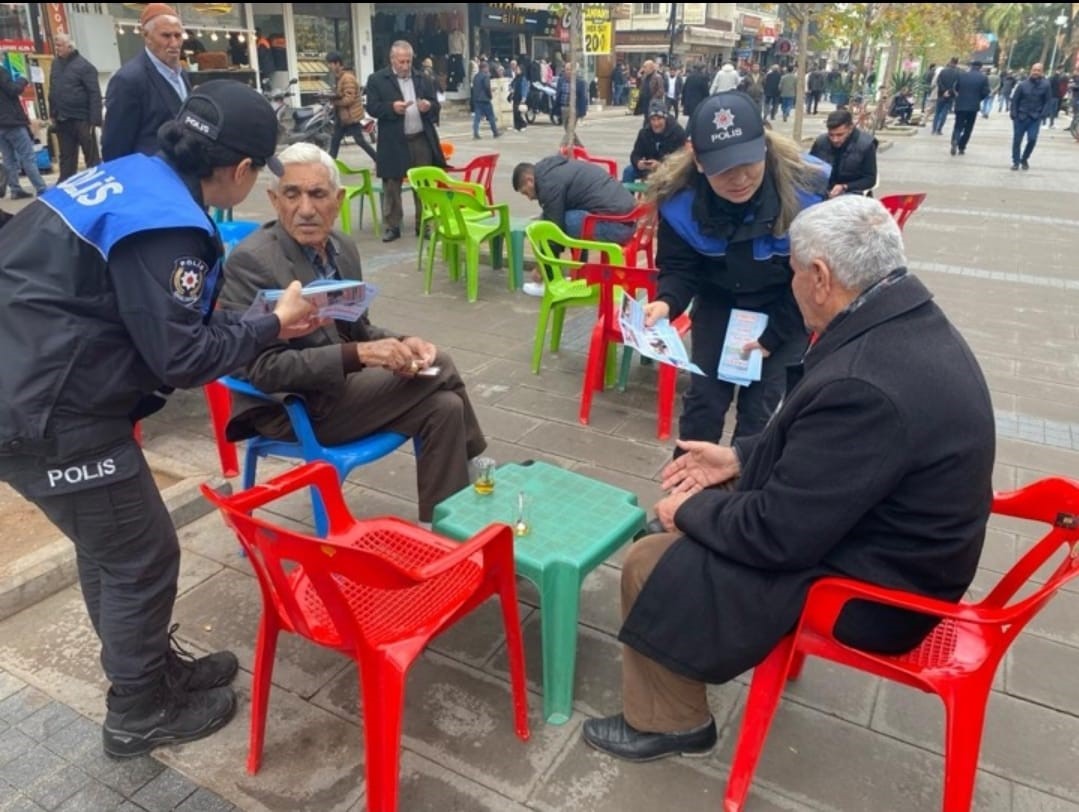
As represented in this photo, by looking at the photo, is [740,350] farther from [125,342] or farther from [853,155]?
[853,155]

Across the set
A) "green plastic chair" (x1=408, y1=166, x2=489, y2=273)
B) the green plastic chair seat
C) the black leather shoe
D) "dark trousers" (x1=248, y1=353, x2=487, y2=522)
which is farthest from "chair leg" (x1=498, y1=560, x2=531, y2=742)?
"green plastic chair" (x1=408, y1=166, x2=489, y2=273)

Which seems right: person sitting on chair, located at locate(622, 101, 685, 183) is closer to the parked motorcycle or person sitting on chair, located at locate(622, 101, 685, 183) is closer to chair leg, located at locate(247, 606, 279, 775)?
chair leg, located at locate(247, 606, 279, 775)

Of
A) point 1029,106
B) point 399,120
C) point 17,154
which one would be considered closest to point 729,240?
point 399,120

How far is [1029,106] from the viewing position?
46.1ft

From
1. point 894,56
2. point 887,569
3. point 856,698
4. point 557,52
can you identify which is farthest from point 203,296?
point 557,52

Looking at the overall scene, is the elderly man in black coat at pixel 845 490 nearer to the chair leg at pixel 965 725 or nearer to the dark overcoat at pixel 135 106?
the chair leg at pixel 965 725

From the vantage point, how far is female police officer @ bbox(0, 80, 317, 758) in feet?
5.86

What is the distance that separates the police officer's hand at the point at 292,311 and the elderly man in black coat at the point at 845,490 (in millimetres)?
1105

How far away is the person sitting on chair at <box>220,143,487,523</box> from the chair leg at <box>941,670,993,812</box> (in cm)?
171

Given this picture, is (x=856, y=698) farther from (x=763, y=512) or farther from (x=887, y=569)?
(x=763, y=512)

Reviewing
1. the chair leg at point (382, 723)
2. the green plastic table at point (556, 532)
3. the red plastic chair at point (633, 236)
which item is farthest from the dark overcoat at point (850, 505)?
the red plastic chair at point (633, 236)

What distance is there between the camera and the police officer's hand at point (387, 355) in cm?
282

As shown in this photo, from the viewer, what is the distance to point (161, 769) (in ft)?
7.09

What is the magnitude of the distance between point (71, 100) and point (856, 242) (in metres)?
10.0
